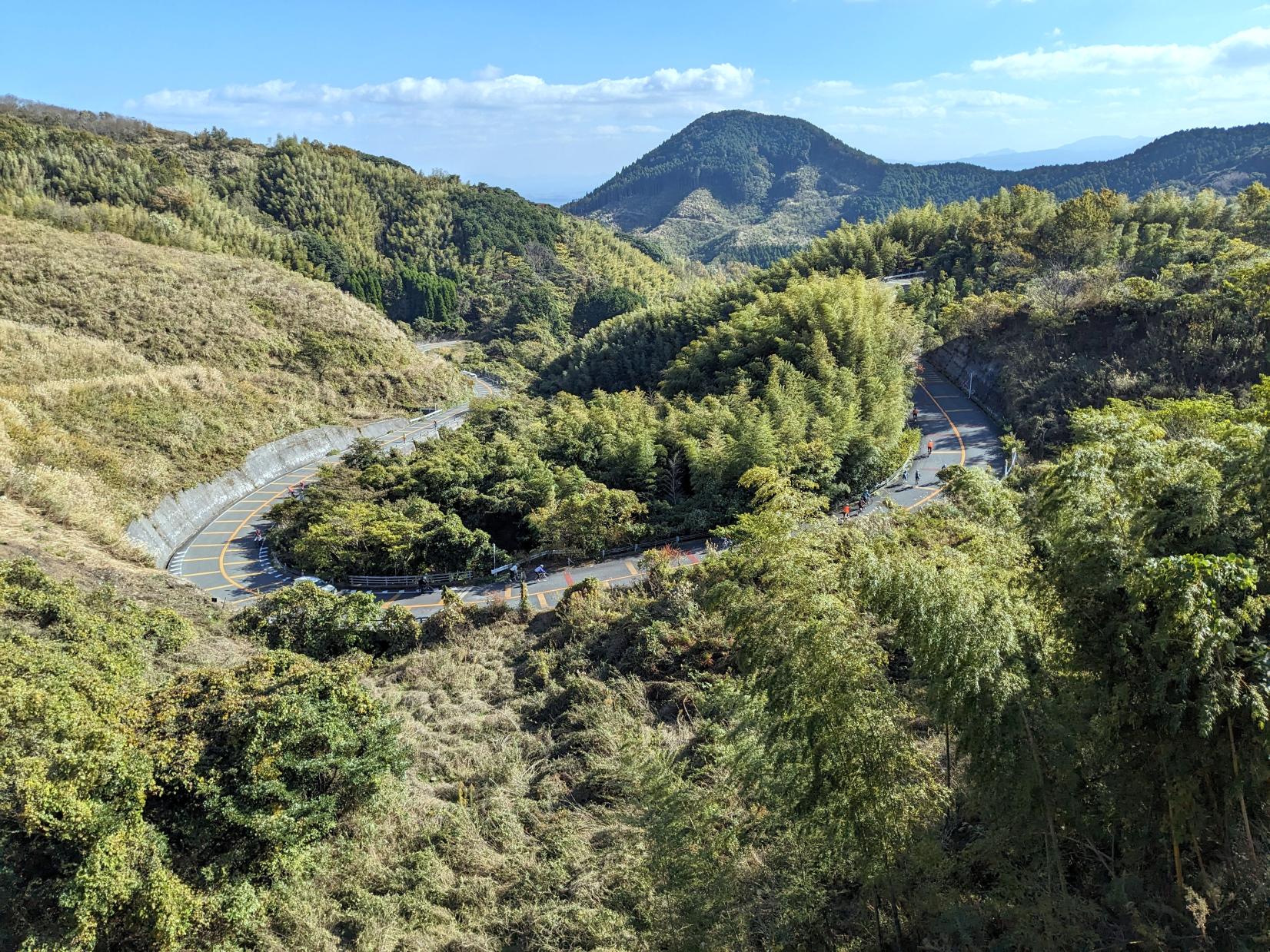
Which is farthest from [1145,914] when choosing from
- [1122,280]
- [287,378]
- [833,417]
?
[287,378]

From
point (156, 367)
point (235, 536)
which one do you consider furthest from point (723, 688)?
point (156, 367)

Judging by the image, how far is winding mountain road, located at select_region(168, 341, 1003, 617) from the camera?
59.7 feet

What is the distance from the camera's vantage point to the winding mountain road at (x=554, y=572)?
18.2m

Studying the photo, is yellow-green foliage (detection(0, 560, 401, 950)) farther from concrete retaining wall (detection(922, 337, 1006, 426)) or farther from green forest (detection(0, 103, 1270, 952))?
concrete retaining wall (detection(922, 337, 1006, 426))

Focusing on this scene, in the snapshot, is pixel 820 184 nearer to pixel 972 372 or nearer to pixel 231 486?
pixel 972 372

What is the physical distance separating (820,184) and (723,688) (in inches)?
7579

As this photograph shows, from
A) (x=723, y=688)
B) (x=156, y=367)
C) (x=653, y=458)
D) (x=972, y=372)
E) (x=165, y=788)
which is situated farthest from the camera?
(x=156, y=367)

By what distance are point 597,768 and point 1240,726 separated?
746cm

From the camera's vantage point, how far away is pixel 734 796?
25.0ft

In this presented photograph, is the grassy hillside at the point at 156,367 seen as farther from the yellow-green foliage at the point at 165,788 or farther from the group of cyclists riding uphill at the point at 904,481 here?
the group of cyclists riding uphill at the point at 904,481

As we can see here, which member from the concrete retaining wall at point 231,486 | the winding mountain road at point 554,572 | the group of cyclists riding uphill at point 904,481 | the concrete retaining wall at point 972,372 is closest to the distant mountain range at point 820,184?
the concrete retaining wall at point 972,372

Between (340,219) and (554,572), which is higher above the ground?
(340,219)

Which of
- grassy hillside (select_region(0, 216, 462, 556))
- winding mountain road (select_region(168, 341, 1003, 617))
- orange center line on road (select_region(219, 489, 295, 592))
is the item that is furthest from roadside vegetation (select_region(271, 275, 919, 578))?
grassy hillside (select_region(0, 216, 462, 556))

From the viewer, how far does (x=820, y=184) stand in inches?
7028
